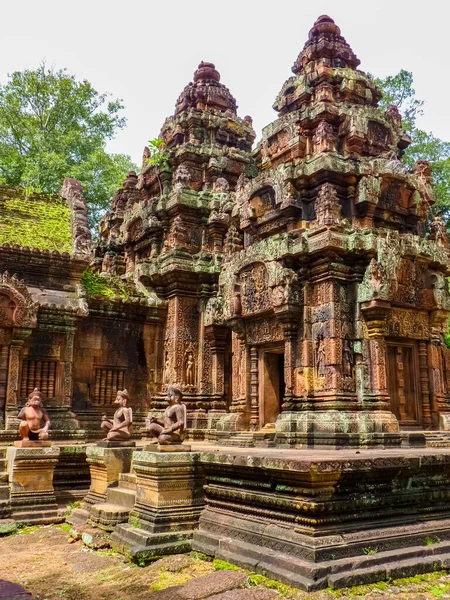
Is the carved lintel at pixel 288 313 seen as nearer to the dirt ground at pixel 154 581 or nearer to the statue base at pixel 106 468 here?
the statue base at pixel 106 468

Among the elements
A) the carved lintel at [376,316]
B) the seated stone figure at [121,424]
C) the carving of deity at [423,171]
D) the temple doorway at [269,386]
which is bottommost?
the seated stone figure at [121,424]

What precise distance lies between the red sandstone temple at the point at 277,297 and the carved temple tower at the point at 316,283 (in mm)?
36

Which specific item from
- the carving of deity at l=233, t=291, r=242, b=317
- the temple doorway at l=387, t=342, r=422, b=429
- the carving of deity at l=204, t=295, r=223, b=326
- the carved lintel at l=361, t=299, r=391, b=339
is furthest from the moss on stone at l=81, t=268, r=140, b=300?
the temple doorway at l=387, t=342, r=422, b=429

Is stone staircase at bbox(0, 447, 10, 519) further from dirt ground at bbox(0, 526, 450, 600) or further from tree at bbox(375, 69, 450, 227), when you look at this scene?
tree at bbox(375, 69, 450, 227)

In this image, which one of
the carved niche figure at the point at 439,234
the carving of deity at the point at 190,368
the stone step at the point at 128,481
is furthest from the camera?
the carving of deity at the point at 190,368

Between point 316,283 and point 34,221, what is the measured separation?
7097 millimetres

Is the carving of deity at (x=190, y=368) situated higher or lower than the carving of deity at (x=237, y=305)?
lower

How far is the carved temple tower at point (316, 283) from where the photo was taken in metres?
10.4

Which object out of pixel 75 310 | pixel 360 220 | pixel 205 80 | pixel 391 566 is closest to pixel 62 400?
pixel 75 310

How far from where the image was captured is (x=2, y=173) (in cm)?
2323

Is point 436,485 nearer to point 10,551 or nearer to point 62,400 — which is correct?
point 10,551

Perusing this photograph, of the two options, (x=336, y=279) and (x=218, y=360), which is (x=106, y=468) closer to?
(x=336, y=279)

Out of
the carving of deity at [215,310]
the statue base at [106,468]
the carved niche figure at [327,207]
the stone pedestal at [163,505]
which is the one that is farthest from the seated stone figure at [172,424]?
the carving of deity at [215,310]

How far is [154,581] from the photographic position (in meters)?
5.94
